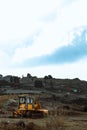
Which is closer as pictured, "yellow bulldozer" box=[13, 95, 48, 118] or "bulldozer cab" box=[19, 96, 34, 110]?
"yellow bulldozer" box=[13, 95, 48, 118]

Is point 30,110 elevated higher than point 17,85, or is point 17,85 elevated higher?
point 17,85

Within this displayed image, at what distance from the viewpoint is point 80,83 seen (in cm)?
10100

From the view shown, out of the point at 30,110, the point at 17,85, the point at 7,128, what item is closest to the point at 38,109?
the point at 30,110

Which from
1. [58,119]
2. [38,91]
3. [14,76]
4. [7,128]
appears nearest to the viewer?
[58,119]

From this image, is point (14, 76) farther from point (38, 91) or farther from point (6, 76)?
point (38, 91)

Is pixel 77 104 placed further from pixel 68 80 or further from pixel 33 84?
pixel 68 80

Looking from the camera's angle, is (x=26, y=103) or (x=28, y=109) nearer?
(x=28, y=109)

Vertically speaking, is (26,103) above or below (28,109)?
above

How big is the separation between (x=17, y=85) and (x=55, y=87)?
365 inches

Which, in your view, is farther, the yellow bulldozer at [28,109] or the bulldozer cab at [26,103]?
the bulldozer cab at [26,103]

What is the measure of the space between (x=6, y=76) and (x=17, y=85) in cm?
1395

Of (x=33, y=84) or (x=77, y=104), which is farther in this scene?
(x=33, y=84)

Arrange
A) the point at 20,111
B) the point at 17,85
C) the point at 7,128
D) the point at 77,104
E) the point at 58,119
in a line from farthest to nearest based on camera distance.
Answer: the point at 17,85
the point at 77,104
the point at 20,111
the point at 7,128
the point at 58,119

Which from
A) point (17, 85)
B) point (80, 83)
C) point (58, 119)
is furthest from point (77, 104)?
point (58, 119)
